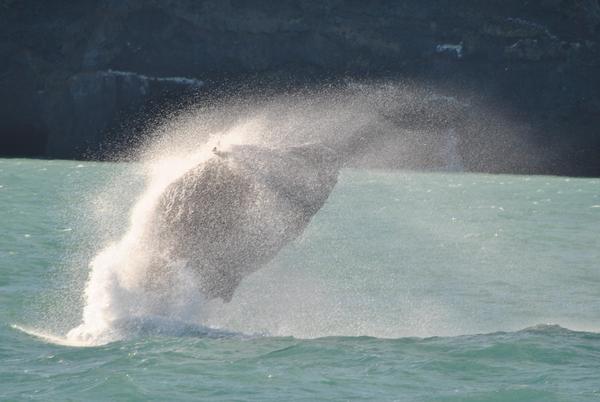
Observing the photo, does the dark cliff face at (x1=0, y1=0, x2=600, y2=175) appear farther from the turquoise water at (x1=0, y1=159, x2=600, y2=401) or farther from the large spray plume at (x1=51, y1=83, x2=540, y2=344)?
the turquoise water at (x1=0, y1=159, x2=600, y2=401)

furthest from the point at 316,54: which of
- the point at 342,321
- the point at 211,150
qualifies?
the point at 211,150

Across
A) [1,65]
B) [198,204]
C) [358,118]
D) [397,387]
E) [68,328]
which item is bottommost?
[397,387]

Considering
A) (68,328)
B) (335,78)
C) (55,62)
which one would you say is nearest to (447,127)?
(335,78)

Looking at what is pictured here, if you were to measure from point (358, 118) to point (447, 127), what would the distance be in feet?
21.4

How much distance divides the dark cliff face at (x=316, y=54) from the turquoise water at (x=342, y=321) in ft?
138

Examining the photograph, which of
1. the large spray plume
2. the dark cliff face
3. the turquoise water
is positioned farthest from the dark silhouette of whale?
the dark cliff face

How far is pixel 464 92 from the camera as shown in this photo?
256 feet

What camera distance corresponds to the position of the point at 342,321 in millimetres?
17094

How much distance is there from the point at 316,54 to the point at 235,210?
64.3m

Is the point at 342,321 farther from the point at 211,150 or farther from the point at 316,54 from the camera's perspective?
the point at 316,54

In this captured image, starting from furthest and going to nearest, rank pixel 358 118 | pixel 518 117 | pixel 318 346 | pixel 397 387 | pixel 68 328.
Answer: pixel 518 117 < pixel 358 118 < pixel 68 328 < pixel 318 346 < pixel 397 387

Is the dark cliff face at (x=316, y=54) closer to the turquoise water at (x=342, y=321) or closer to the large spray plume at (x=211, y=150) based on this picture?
the large spray plume at (x=211, y=150)

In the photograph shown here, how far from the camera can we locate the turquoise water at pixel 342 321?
40.7ft

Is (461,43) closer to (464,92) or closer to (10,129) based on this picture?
(464,92)
